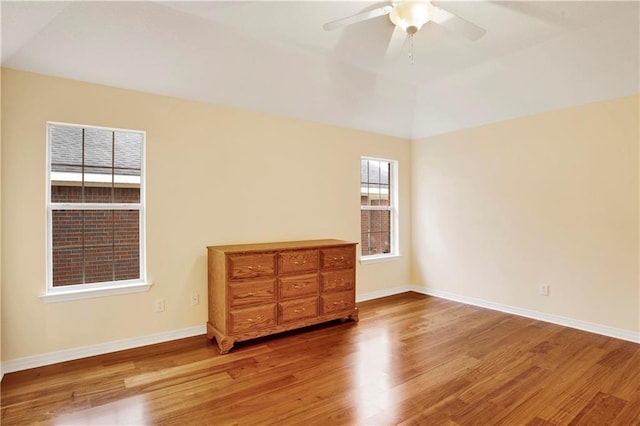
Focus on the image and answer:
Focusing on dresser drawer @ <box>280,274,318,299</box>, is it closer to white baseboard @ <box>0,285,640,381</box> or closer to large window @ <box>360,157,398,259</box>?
white baseboard @ <box>0,285,640,381</box>

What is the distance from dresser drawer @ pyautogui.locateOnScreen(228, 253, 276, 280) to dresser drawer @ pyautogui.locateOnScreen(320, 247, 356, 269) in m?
0.60

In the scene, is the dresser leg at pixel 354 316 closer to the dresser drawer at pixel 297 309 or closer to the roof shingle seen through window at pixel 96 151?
the dresser drawer at pixel 297 309

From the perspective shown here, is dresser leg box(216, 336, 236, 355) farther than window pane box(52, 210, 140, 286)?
Yes

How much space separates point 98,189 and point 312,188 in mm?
2225

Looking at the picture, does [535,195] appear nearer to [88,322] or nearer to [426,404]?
[426,404]

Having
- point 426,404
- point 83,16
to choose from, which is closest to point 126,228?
point 83,16

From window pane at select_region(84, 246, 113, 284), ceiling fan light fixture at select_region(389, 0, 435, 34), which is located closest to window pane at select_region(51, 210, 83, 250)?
window pane at select_region(84, 246, 113, 284)

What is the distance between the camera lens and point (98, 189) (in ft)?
9.95

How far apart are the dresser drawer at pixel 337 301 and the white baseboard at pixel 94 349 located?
1.24 meters

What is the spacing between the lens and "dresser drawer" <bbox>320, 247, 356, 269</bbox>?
3650 mm

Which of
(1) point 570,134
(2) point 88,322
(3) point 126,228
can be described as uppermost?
(1) point 570,134

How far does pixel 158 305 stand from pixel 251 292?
2.95 ft

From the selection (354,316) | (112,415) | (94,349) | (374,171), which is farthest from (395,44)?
(94,349)

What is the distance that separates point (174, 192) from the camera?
10.8ft
